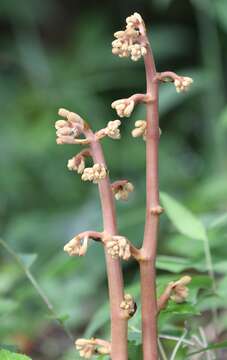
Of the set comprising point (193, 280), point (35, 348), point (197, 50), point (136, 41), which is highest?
point (197, 50)

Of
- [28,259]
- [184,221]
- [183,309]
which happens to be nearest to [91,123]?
[184,221]

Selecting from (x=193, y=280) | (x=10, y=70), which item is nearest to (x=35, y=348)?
(x=193, y=280)

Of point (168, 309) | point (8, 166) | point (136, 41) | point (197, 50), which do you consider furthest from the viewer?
point (197, 50)

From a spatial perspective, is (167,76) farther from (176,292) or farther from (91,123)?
(91,123)

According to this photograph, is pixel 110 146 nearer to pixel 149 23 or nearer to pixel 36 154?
pixel 36 154

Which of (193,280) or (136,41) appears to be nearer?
(136,41)

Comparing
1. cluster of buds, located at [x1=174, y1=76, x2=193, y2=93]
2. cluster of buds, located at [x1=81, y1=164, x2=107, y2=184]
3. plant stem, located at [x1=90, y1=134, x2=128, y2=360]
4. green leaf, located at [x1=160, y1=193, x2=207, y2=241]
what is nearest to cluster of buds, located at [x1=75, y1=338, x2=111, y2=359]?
plant stem, located at [x1=90, y1=134, x2=128, y2=360]
